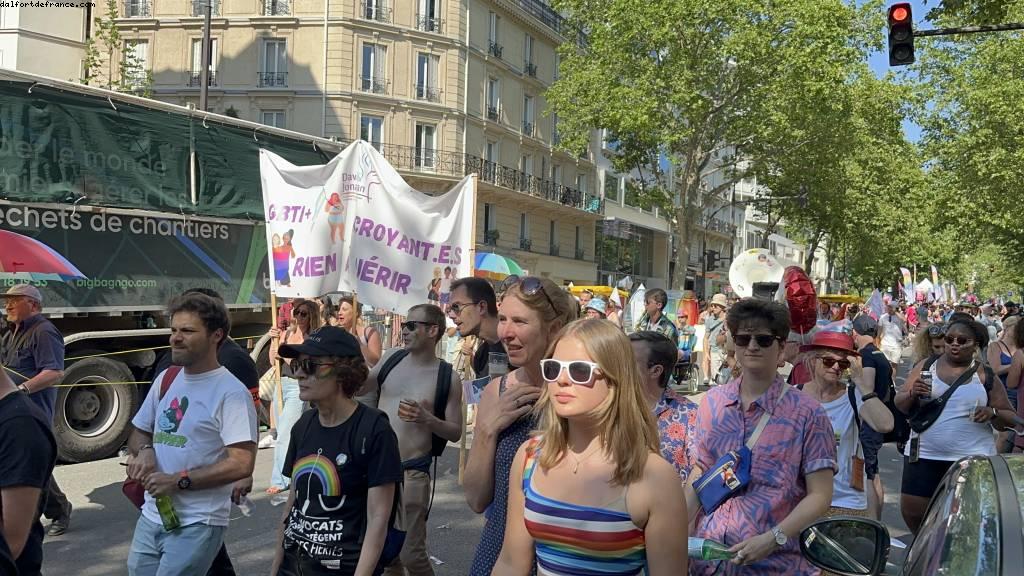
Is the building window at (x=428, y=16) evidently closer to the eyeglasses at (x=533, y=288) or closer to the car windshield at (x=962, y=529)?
the eyeglasses at (x=533, y=288)

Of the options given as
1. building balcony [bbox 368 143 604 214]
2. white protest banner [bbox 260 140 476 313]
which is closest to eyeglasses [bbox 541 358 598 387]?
white protest banner [bbox 260 140 476 313]

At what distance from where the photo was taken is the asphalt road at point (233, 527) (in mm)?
6473

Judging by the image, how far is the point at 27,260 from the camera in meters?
8.49

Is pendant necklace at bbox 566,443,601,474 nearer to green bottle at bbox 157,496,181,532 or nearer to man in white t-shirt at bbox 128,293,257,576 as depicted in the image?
man in white t-shirt at bbox 128,293,257,576

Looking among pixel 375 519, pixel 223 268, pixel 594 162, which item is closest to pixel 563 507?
pixel 375 519

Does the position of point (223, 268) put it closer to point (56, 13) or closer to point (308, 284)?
point (308, 284)

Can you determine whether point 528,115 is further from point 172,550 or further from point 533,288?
point 533,288

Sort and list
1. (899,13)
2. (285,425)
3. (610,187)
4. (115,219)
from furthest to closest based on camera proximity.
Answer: (610,187) → (899,13) → (115,219) → (285,425)

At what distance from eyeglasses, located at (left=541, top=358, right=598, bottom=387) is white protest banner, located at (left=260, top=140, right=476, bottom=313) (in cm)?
617

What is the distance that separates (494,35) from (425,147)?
6984 millimetres

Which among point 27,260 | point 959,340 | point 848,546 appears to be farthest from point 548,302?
point 27,260

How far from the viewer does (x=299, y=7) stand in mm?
39062

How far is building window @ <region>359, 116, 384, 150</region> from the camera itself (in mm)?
39406

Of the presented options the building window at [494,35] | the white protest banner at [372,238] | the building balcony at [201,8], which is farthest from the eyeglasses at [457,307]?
the building window at [494,35]
